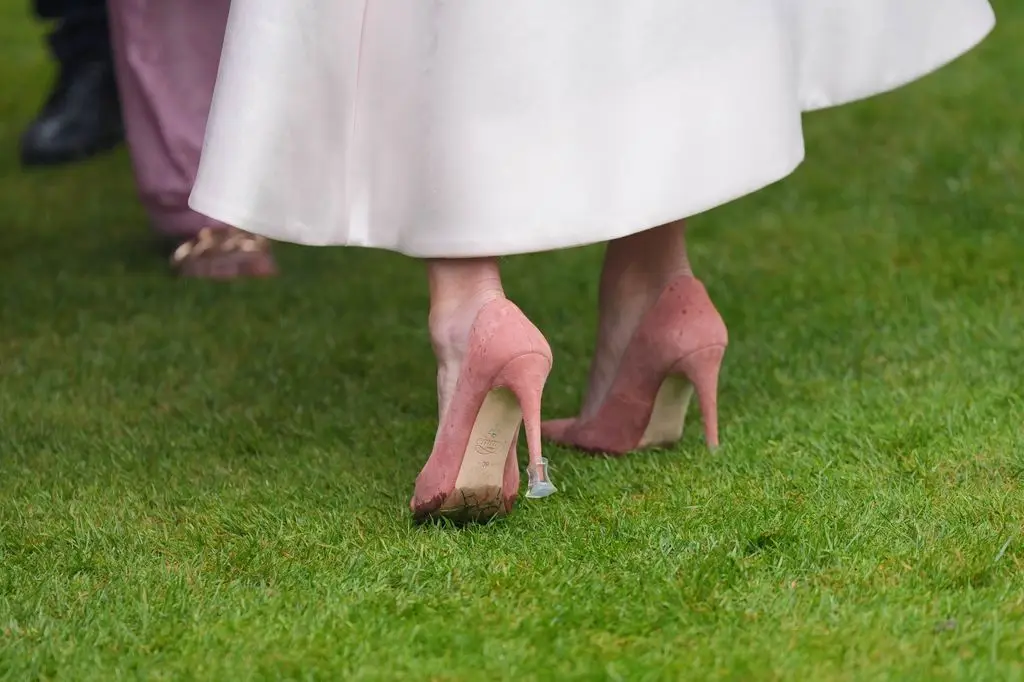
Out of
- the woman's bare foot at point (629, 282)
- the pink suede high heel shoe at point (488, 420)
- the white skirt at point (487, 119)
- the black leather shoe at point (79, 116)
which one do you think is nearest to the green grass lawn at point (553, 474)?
the pink suede high heel shoe at point (488, 420)

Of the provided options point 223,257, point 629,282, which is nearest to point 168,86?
point 223,257

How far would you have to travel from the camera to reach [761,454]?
71.8 inches

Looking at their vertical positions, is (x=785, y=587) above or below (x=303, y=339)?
above

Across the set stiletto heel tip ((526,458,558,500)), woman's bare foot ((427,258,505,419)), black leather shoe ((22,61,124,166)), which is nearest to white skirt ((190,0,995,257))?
woman's bare foot ((427,258,505,419))

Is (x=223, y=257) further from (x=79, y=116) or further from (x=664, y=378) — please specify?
(x=664, y=378)

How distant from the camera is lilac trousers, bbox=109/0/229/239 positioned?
305 cm

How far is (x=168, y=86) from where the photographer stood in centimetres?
308

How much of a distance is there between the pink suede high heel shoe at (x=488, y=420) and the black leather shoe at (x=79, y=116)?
238 cm

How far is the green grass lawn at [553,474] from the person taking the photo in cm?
133

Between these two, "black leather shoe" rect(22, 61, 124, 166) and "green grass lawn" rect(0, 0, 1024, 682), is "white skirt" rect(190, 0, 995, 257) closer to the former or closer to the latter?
"green grass lawn" rect(0, 0, 1024, 682)

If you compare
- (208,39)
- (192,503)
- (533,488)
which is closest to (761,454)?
(533,488)

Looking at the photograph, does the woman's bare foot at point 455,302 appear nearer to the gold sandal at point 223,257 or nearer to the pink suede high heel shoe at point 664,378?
the pink suede high heel shoe at point 664,378

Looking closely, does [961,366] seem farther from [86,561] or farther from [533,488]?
[86,561]

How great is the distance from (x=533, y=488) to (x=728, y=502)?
25cm
